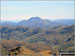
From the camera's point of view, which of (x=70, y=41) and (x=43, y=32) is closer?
(x=70, y=41)

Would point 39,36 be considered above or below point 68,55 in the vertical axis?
below

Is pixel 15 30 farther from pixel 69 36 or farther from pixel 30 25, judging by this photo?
pixel 69 36

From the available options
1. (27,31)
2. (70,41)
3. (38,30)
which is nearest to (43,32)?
(38,30)

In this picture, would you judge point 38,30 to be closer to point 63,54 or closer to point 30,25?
point 30,25

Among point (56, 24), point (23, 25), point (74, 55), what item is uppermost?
point (74, 55)

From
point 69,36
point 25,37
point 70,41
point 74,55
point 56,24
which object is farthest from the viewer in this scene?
point 56,24

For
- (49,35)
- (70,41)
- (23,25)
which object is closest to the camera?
(70,41)

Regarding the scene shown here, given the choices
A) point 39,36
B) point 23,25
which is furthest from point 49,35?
point 23,25

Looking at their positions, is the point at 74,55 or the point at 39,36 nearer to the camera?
the point at 74,55

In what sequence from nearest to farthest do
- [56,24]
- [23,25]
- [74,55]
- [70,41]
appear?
[74,55] < [70,41] < [23,25] < [56,24]
